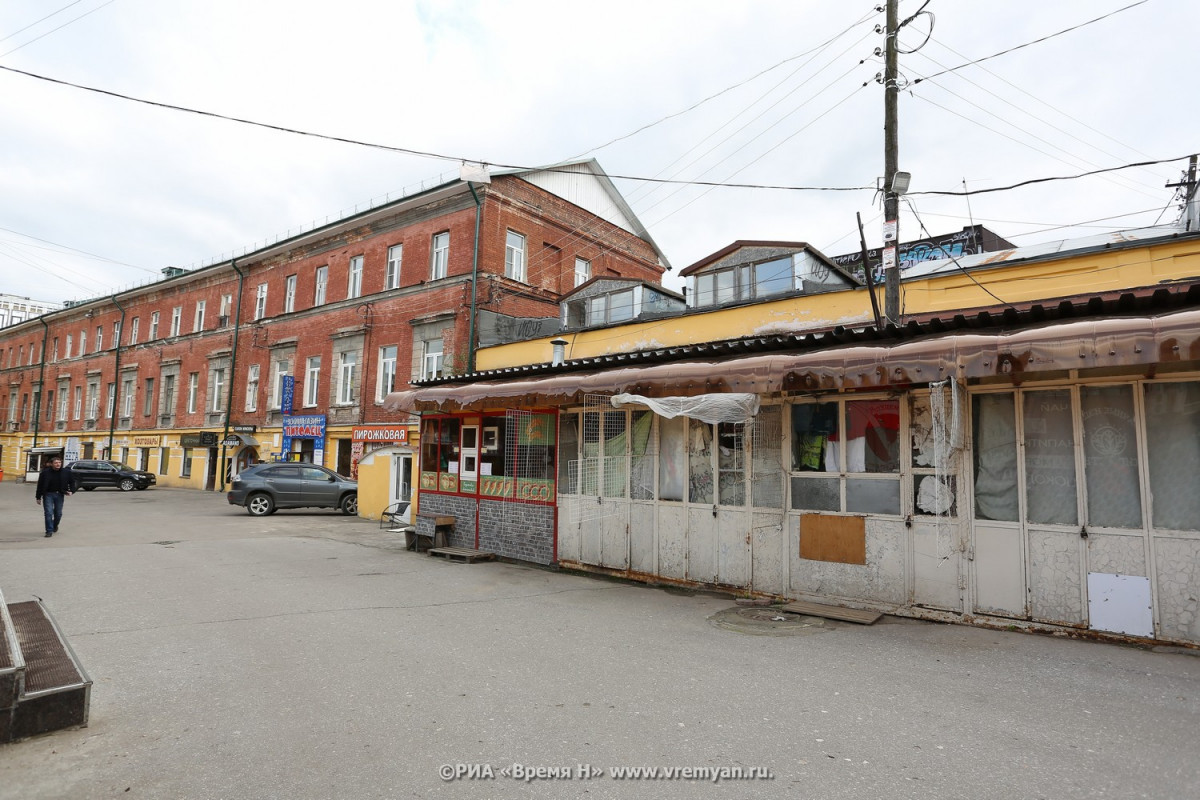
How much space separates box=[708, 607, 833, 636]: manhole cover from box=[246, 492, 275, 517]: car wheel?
1644cm

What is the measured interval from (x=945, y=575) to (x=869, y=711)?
310cm

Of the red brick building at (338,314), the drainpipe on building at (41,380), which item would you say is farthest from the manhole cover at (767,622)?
the drainpipe on building at (41,380)

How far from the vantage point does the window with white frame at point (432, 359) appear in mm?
21422

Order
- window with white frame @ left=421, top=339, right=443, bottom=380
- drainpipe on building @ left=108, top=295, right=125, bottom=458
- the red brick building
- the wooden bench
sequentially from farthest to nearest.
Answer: drainpipe on building @ left=108, top=295, right=125, bottom=458 → the red brick building → window with white frame @ left=421, top=339, right=443, bottom=380 → the wooden bench

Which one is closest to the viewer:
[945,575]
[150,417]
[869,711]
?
[869,711]

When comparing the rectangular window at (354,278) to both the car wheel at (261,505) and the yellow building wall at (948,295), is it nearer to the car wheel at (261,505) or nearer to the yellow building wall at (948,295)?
the car wheel at (261,505)

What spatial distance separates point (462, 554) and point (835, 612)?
6665mm

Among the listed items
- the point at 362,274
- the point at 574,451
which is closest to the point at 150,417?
the point at 362,274

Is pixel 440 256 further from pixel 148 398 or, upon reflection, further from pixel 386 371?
pixel 148 398

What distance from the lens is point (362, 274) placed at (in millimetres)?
25031

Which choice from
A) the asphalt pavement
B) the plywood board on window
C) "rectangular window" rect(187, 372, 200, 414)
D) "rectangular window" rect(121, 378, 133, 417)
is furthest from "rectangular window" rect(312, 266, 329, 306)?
the plywood board on window

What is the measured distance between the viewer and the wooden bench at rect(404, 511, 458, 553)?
485 inches

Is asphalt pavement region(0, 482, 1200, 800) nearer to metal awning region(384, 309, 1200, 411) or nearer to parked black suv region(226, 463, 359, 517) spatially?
metal awning region(384, 309, 1200, 411)

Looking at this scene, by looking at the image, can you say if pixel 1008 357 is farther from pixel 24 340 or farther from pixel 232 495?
pixel 24 340
